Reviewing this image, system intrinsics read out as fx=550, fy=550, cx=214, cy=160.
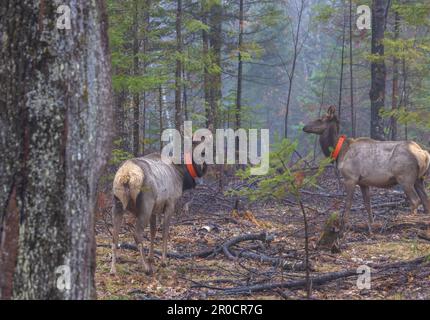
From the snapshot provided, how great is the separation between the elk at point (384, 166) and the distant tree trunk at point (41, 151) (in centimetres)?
854

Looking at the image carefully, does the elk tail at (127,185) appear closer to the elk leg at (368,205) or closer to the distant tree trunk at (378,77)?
the elk leg at (368,205)

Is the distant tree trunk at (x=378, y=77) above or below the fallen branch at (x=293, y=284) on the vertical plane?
above

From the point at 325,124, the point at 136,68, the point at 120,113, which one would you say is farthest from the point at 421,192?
the point at 120,113

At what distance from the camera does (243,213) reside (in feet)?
45.7

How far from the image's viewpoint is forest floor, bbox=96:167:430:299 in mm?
7312

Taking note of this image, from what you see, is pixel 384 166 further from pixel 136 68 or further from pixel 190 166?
pixel 136 68

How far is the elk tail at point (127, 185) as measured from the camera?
27.6ft

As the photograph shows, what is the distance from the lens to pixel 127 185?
8422 mm

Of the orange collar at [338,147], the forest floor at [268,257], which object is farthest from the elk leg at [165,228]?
the orange collar at [338,147]

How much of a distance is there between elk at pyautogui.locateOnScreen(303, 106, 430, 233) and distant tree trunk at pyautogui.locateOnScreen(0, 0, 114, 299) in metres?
8.54

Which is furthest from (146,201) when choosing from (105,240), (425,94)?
(425,94)

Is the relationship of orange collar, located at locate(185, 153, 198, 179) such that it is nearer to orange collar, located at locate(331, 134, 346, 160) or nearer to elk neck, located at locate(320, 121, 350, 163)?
orange collar, located at locate(331, 134, 346, 160)

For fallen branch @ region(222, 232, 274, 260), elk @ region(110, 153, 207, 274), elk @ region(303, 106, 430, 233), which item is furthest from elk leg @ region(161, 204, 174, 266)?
elk @ region(303, 106, 430, 233)

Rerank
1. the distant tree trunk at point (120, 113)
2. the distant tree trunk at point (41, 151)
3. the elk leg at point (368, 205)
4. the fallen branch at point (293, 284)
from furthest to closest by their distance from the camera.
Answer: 1. the distant tree trunk at point (120, 113)
2. the elk leg at point (368, 205)
3. the fallen branch at point (293, 284)
4. the distant tree trunk at point (41, 151)
